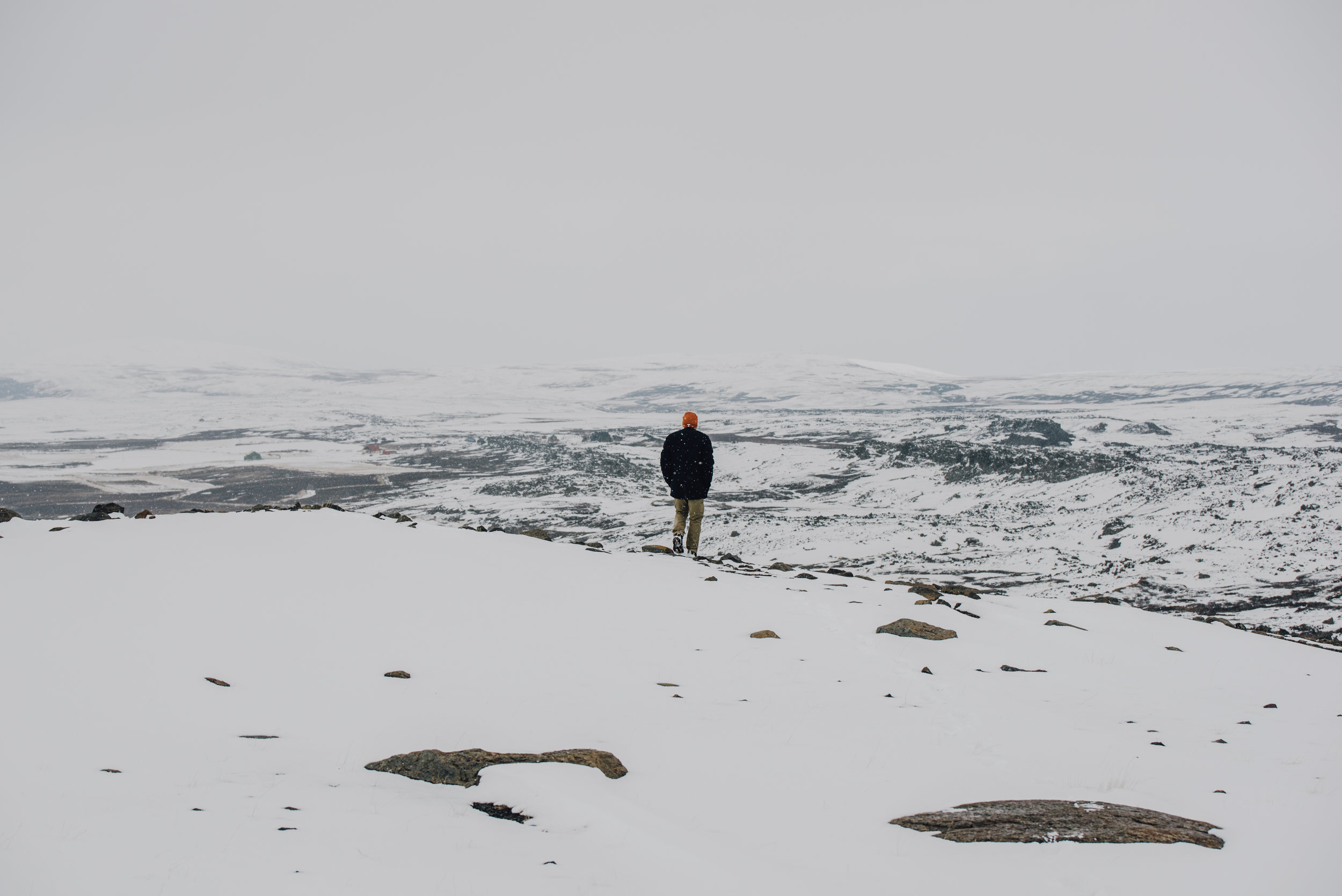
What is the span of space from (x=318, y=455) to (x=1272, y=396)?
4292 inches

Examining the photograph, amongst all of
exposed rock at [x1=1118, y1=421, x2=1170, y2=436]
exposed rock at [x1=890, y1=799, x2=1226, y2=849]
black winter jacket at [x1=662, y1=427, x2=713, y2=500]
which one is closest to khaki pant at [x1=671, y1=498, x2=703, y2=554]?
black winter jacket at [x1=662, y1=427, x2=713, y2=500]

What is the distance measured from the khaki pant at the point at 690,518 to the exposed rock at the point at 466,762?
22.7 feet

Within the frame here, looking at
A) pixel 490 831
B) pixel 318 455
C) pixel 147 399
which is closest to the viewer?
pixel 490 831

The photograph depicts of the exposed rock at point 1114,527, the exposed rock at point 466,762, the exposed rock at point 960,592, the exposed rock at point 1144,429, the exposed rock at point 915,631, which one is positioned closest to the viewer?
the exposed rock at point 466,762

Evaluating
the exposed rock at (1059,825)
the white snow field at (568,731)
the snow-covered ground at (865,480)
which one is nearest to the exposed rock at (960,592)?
the white snow field at (568,731)

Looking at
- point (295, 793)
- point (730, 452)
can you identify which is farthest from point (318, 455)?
point (295, 793)

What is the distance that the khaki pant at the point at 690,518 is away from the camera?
10820 mm

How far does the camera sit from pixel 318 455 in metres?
49.2

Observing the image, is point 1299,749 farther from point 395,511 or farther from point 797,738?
point 395,511

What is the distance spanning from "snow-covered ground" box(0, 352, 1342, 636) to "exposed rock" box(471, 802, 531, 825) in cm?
1333

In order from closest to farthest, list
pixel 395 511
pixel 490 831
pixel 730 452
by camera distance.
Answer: pixel 490 831 < pixel 395 511 < pixel 730 452

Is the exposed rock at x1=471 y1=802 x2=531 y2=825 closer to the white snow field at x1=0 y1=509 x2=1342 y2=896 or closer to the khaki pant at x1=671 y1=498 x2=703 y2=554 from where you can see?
the white snow field at x1=0 y1=509 x2=1342 y2=896

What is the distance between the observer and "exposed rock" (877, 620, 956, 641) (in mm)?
7336

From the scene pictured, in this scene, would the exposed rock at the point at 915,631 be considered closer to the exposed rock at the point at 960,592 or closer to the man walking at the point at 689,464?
the exposed rock at the point at 960,592
